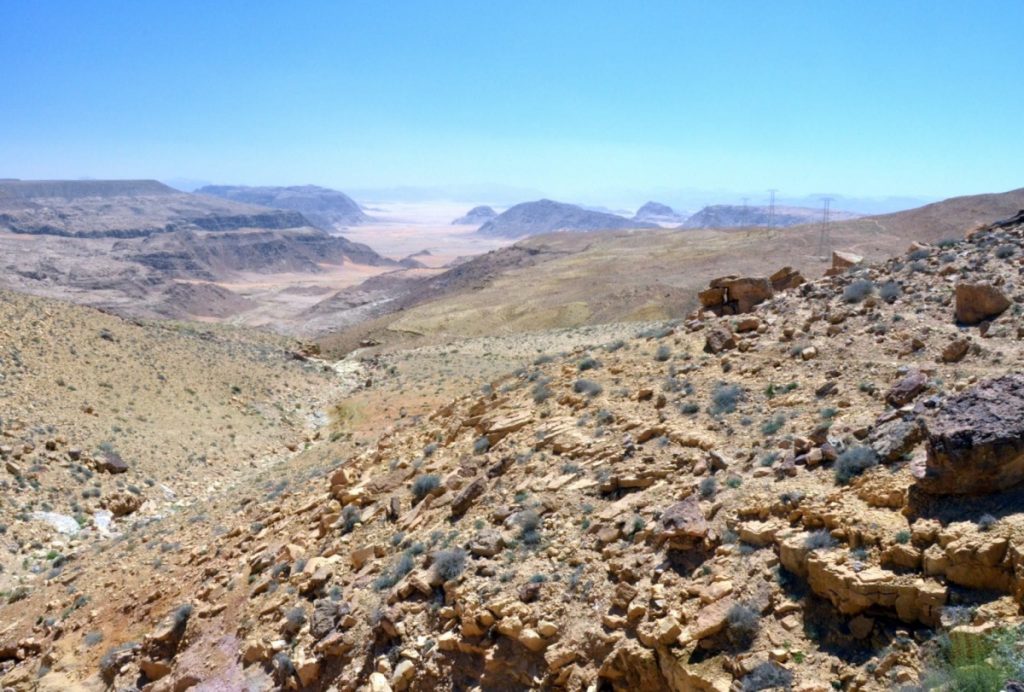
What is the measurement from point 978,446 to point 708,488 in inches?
96.4

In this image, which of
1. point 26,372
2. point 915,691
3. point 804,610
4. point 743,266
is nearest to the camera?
point 915,691

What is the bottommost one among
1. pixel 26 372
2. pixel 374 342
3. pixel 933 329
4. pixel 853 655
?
pixel 374 342

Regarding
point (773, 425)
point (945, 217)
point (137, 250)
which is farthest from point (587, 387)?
point (137, 250)

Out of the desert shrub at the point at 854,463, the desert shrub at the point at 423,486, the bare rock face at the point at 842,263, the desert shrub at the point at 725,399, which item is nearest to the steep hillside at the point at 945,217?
the bare rock face at the point at 842,263

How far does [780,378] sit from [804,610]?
16.1 ft

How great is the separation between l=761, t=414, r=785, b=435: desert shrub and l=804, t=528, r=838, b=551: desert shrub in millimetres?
2500

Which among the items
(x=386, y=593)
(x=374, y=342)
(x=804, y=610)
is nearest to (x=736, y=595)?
(x=804, y=610)

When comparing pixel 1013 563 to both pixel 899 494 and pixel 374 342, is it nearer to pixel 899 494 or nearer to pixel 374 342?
pixel 899 494

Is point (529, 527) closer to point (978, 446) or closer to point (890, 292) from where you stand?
point (978, 446)

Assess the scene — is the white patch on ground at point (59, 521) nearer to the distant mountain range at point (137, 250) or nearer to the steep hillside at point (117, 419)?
the steep hillside at point (117, 419)

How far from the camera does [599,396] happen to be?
1168cm

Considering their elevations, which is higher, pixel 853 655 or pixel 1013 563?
pixel 1013 563

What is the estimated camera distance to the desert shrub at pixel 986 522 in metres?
5.29

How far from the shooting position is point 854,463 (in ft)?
22.1
